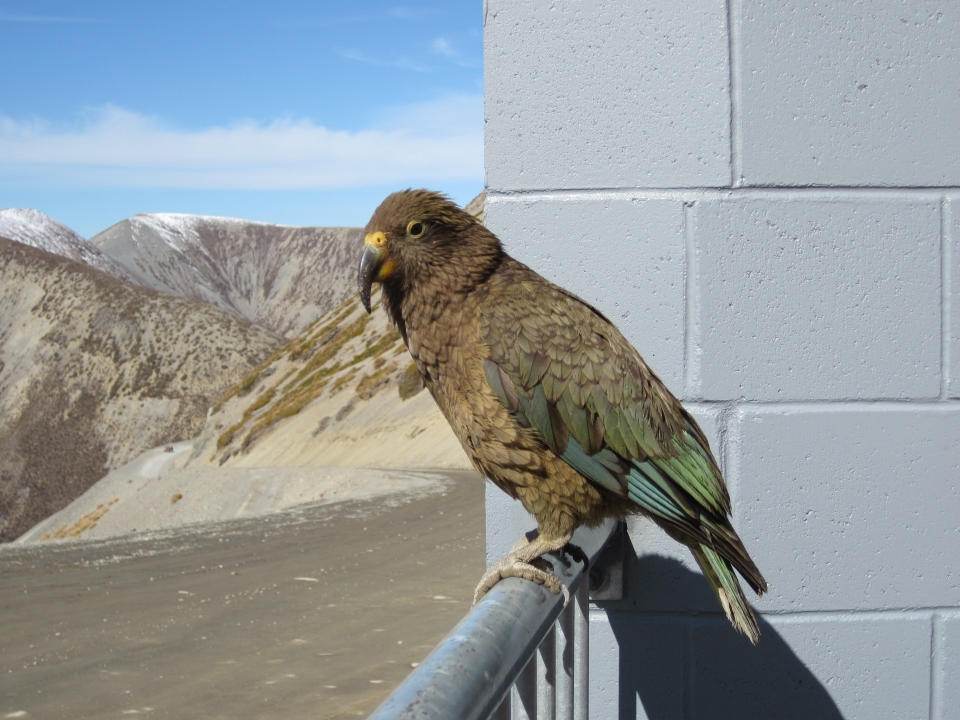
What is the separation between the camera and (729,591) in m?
1.84

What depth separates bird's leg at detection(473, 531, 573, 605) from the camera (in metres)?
1.68

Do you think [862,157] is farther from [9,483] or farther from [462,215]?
[9,483]

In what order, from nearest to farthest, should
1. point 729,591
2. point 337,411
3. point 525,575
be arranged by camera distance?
1. point 525,575
2. point 729,591
3. point 337,411

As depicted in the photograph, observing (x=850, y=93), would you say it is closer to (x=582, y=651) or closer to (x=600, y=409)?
(x=600, y=409)

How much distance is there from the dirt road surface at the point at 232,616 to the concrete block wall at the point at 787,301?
2703 millimetres

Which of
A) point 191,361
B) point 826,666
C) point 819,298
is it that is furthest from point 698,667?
point 191,361

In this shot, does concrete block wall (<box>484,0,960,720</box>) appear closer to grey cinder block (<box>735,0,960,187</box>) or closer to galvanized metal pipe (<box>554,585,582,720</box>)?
grey cinder block (<box>735,0,960,187</box>)

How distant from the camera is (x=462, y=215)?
7.64 feet

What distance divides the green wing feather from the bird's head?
24cm

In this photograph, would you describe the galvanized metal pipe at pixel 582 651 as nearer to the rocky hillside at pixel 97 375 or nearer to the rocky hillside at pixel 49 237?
the rocky hillside at pixel 97 375

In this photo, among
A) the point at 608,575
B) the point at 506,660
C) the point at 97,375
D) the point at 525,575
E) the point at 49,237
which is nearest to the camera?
the point at 506,660

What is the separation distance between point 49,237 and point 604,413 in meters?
157

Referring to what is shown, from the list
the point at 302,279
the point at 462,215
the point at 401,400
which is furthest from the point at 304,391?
the point at 302,279

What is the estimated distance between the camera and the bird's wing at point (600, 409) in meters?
1.96
